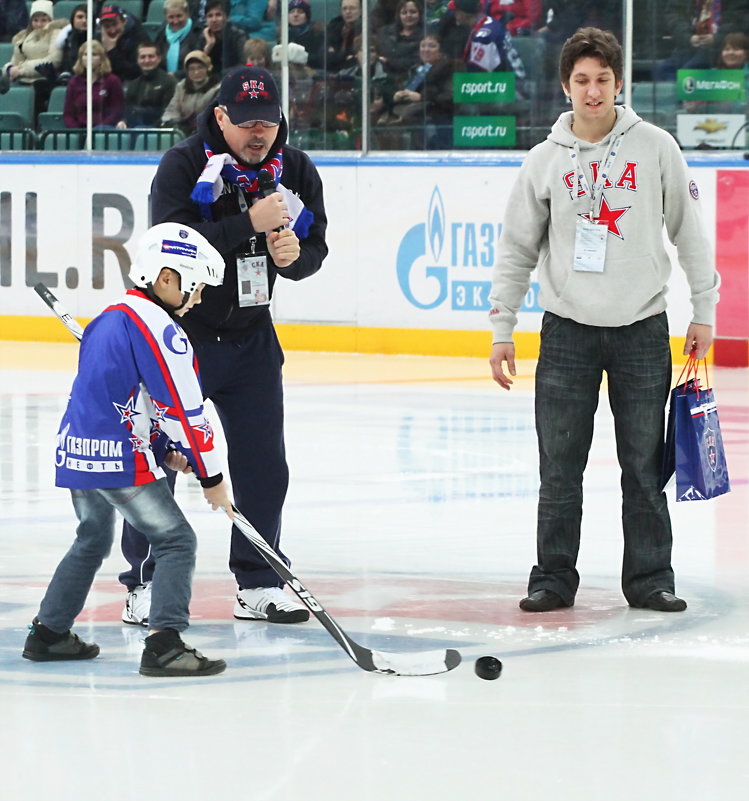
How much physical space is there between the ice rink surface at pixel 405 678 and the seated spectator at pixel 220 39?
18.2ft

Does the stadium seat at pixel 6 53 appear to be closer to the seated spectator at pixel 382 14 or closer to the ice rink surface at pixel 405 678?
the seated spectator at pixel 382 14

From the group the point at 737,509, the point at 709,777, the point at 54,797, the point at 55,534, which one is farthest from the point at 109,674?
the point at 737,509

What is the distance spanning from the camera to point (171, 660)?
161 inches

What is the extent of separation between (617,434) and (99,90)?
8.65 meters

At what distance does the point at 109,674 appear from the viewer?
13.6 ft

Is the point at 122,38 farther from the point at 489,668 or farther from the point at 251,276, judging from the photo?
the point at 489,668

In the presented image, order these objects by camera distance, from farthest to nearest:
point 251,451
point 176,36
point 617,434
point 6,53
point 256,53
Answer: point 6,53
point 176,36
point 256,53
point 617,434
point 251,451

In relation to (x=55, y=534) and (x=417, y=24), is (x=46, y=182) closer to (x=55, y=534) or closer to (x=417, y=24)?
(x=417, y=24)

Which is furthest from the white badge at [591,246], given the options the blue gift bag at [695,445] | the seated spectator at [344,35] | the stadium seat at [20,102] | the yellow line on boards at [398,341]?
the stadium seat at [20,102]

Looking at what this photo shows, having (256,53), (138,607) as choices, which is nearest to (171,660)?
(138,607)

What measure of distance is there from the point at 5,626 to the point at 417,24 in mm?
7865

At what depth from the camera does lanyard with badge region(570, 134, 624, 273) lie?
476 centimetres

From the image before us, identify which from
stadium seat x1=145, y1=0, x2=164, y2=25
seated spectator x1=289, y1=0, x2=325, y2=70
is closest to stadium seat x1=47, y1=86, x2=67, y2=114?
stadium seat x1=145, y1=0, x2=164, y2=25

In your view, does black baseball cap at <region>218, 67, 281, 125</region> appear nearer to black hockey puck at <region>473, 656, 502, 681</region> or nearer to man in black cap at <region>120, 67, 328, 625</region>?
man in black cap at <region>120, 67, 328, 625</region>
